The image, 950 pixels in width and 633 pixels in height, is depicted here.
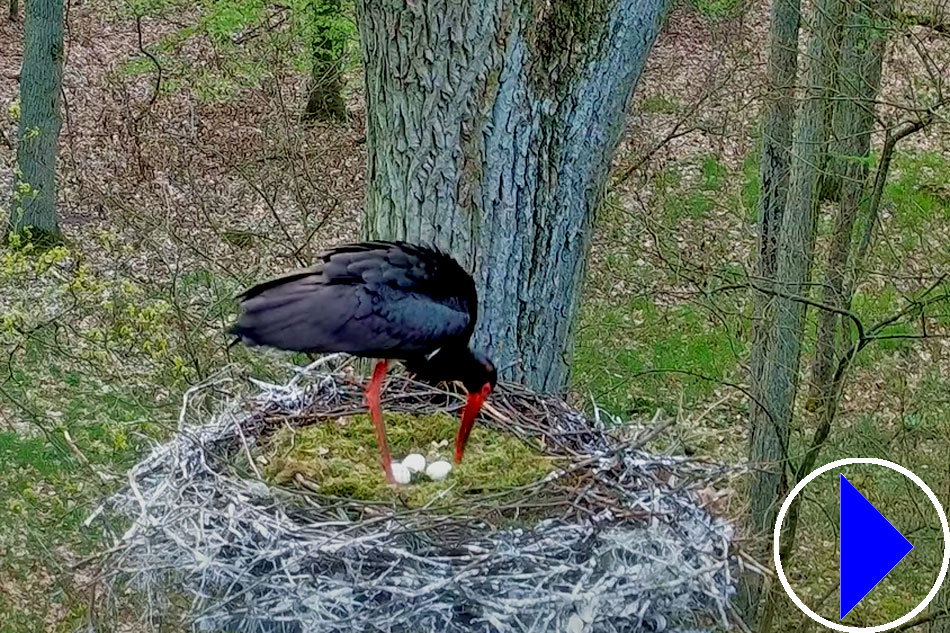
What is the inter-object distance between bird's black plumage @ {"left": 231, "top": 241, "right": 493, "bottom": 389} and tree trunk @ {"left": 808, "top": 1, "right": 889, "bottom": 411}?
12.4 feet

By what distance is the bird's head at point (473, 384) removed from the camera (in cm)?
415

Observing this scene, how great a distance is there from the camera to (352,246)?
13.3 ft

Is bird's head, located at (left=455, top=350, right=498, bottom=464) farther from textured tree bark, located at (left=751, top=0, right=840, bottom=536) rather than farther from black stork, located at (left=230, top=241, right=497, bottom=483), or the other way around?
textured tree bark, located at (left=751, top=0, right=840, bottom=536)

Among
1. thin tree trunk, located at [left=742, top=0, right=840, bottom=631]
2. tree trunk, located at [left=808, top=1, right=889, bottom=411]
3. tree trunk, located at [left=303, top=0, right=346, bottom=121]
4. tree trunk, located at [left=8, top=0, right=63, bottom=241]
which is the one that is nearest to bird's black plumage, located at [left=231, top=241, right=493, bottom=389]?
tree trunk, located at [left=808, top=1, right=889, bottom=411]

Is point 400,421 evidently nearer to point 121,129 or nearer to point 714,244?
point 121,129

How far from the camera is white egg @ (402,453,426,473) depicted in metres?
4.22

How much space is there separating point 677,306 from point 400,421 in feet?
26.4

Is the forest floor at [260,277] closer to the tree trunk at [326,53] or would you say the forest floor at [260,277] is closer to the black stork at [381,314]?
the tree trunk at [326,53]

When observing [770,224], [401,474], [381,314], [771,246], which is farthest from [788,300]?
[381,314]

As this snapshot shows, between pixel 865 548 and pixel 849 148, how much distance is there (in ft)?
13.5

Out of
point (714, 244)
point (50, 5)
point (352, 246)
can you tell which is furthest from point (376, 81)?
point (50, 5)

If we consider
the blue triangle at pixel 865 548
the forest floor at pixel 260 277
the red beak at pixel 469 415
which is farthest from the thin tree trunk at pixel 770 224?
the red beak at pixel 469 415

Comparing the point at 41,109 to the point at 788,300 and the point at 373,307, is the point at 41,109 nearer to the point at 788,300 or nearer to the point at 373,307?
the point at 788,300

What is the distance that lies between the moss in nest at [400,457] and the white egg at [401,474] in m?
0.03
